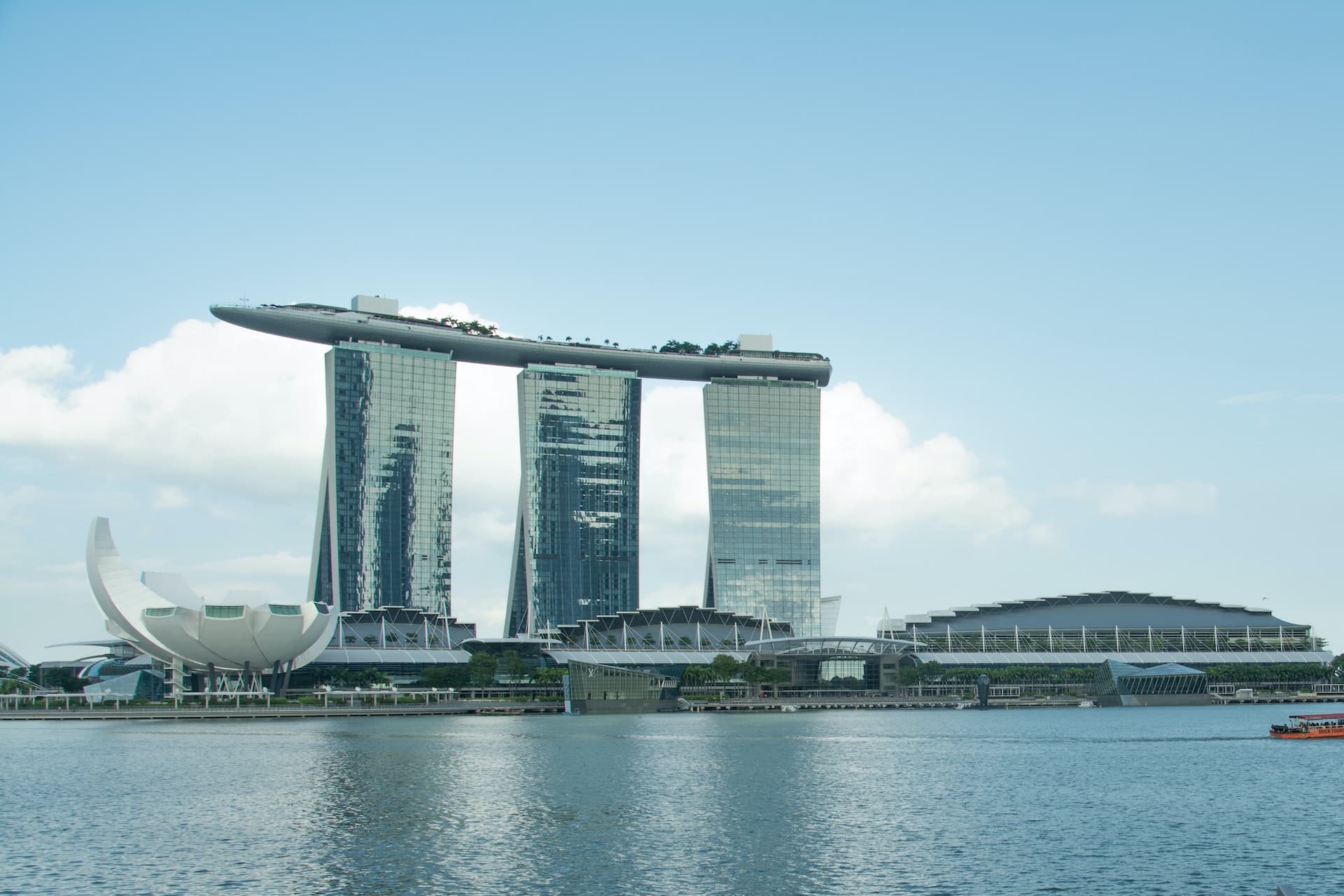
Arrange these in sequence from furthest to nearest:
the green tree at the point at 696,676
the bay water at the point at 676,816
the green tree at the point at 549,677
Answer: the green tree at the point at 549,677 → the green tree at the point at 696,676 → the bay water at the point at 676,816

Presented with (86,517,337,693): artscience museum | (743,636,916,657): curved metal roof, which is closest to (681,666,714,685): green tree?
(743,636,916,657): curved metal roof

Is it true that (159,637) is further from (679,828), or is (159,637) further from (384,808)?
(679,828)

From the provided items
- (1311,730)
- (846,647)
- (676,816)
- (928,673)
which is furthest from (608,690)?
(676,816)

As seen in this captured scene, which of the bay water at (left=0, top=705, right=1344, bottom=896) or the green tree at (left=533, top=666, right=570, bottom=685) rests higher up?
the green tree at (left=533, top=666, right=570, bottom=685)

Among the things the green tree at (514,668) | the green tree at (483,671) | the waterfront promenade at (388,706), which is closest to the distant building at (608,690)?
the waterfront promenade at (388,706)

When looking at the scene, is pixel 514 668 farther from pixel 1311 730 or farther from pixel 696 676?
pixel 1311 730

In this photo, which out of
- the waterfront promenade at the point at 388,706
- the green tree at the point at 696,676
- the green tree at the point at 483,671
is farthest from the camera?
the green tree at the point at 696,676

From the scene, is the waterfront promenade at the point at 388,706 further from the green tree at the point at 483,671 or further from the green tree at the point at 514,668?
the green tree at the point at 514,668

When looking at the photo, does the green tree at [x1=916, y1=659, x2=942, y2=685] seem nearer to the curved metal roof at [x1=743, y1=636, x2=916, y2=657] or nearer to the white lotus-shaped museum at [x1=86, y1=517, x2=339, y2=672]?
the curved metal roof at [x1=743, y1=636, x2=916, y2=657]

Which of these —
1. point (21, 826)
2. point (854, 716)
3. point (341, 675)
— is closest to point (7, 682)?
point (341, 675)
